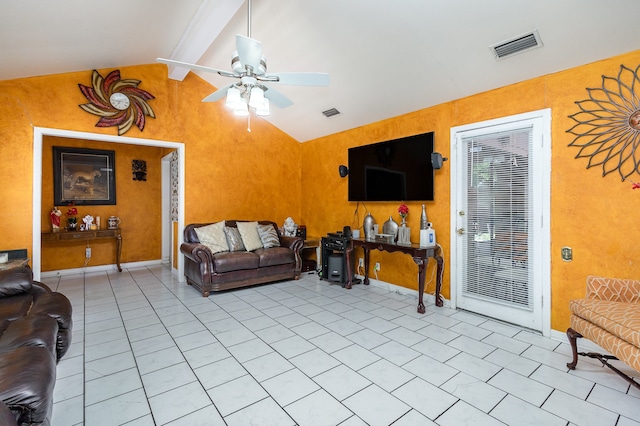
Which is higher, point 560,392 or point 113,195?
point 113,195

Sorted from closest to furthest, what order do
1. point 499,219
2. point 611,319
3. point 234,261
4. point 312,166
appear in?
point 611,319 → point 499,219 → point 234,261 → point 312,166

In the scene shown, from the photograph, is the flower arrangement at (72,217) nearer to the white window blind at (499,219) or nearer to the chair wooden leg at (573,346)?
the white window blind at (499,219)

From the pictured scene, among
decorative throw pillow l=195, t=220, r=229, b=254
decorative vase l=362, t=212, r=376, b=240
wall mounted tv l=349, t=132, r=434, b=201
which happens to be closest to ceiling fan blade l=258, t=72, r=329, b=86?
wall mounted tv l=349, t=132, r=434, b=201

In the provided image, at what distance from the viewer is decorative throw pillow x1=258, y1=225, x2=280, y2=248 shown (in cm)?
497

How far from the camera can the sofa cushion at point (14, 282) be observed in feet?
7.93

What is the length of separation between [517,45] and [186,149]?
4436mm

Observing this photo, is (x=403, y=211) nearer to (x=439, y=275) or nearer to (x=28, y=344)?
(x=439, y=275)

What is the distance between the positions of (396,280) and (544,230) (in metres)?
1.94

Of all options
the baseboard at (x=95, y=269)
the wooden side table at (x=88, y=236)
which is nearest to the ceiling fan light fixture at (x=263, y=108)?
the wooden side table at (x=88, y=236)

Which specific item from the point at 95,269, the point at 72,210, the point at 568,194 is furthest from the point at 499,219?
the point at 95,269

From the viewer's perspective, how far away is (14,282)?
8.07 feet

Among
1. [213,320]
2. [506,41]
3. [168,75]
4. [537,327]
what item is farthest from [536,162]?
[168,75]

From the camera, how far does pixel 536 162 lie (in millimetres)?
2988

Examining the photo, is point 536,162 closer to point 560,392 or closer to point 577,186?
point 577,186
